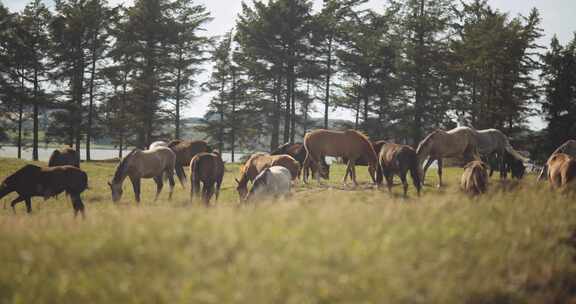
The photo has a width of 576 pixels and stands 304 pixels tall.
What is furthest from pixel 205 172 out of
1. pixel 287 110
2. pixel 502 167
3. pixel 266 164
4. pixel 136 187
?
pixel 287 110

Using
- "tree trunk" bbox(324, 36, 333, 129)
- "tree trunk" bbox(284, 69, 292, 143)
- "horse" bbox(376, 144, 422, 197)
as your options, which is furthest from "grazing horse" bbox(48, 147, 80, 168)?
"tree trunk" bbox(324, 36, 333, 129)

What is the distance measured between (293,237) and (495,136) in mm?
15876

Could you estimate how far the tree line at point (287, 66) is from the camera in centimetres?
3441

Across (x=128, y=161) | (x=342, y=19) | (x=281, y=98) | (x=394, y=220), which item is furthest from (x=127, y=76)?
(x=394, y=220)

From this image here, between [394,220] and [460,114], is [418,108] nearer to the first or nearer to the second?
[460,114]

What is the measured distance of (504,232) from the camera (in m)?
6.00

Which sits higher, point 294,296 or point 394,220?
point 394,220

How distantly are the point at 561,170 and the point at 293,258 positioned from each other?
947 cm

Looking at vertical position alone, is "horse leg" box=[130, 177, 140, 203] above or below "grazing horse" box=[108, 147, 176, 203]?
below

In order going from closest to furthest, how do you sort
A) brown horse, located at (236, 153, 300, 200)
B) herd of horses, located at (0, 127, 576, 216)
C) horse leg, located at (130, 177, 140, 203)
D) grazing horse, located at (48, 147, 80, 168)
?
herd of horses, located at (0, 127, 576, 216) < brown horse, located at (236, 153, 300, 200) < horse leg, located at (130, 177, 140, 203) < grazing horse, located at (48, 147, 80, 168)

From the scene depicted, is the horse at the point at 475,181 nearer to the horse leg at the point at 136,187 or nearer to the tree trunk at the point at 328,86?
the horse leg at the point at 136,187

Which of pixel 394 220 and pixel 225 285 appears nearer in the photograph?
pixel 225 285

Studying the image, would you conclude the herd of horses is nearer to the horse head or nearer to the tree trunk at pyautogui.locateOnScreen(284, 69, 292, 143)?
the horse head

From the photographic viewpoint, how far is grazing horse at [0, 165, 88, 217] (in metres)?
12.0
